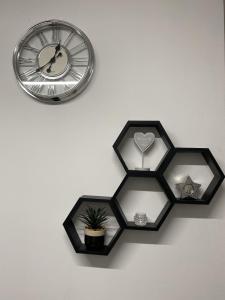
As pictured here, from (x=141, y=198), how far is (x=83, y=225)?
35cm

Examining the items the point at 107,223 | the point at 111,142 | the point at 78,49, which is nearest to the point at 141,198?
the point at 107,223

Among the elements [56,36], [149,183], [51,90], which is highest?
[56,36]

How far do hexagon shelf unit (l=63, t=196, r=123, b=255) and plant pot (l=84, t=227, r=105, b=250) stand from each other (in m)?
0.02

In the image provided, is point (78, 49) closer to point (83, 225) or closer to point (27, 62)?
point (27, 62)

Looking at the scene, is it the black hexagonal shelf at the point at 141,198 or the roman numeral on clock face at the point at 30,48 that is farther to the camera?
the roman numeral on clock face at the point at 30,48

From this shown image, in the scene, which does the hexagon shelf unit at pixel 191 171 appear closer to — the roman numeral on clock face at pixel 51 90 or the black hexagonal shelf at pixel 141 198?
the black hexagonal shelf at pixel 141 198

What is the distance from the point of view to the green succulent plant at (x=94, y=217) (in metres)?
1.51

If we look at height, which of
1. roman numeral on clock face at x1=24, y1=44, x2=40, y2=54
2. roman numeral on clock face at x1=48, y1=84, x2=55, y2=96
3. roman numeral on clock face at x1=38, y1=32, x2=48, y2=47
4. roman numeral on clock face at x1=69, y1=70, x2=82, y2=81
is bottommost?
roman numeral on clock face at x1=48, y1=84, x2=55, y2=96

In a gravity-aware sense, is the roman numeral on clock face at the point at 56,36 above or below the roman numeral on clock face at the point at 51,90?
above

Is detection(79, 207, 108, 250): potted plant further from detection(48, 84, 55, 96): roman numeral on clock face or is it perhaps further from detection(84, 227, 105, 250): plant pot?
detection(48, 84, 55, 96): roman numeral on clock face

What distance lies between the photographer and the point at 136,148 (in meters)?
1.56

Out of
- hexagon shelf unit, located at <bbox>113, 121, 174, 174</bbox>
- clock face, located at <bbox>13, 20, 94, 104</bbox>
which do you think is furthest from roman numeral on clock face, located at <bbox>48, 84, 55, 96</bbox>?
hexagon shelf unit, located at <bbox>113, 121, 174, 174</bbox>

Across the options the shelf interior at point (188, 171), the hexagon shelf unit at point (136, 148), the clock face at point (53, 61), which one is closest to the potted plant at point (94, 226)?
the hexagon shelf unit at point (136, 148)

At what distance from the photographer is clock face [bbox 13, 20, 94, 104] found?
159cm
